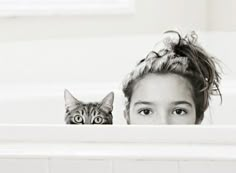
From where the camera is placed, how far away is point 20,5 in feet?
5.39

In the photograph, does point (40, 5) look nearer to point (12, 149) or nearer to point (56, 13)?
point (56, 13)

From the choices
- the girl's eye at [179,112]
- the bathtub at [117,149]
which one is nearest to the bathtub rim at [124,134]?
the bathtub at [117,149]

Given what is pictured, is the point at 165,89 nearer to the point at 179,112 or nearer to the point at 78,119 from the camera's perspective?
the point at 179,112

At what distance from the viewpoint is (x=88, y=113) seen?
99 centimetres
